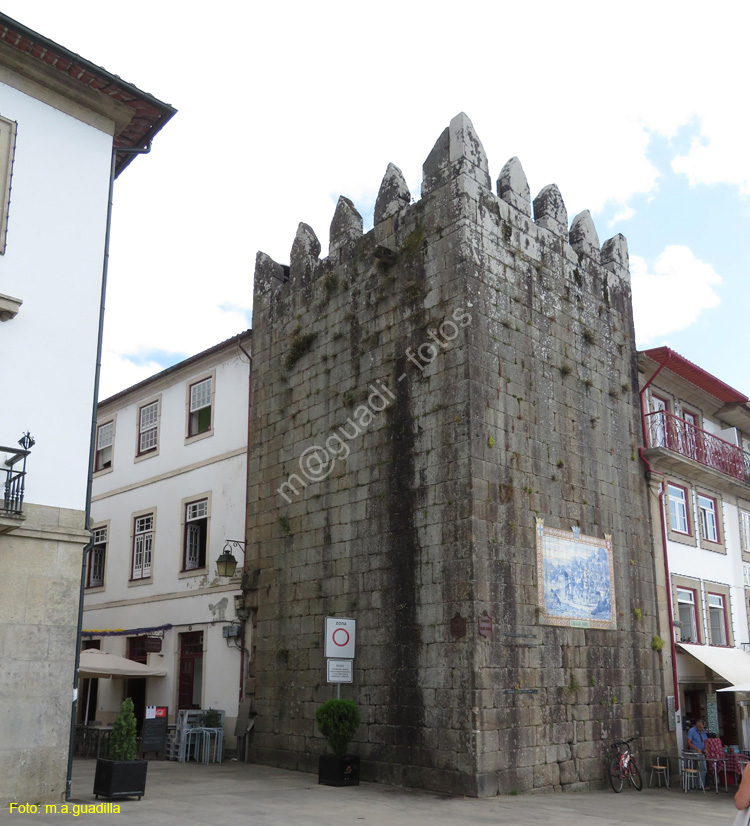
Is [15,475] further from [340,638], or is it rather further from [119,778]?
[340,638]

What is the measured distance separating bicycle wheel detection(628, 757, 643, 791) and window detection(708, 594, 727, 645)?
5293 mm

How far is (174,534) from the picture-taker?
61.3 ft

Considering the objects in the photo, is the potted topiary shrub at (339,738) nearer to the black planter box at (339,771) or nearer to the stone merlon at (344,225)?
the black planter box at (339,771)

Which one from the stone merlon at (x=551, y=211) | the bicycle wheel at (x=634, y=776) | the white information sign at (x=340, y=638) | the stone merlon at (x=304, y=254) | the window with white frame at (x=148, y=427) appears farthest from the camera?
the window with white frame at (x=148, y=427)

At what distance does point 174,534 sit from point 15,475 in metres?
9.16

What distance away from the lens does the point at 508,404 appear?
43.4 feet

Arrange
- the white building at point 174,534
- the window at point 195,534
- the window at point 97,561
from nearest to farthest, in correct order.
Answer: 1. the white building at point 174,534
2. the window at point 195,534
3. the window at point 97,561

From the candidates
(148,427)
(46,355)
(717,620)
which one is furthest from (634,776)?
(148,427)

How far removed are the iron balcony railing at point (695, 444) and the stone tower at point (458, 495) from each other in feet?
3.46

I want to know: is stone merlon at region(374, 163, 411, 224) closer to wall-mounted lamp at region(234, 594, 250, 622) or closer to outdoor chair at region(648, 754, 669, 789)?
wall-mounted lamp at region(234, 594, 250, 622)

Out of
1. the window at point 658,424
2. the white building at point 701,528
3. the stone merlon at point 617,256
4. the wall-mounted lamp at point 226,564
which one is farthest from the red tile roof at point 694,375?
the wall-mounted lamp at point 226,564

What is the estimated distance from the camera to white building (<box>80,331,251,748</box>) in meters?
16.9

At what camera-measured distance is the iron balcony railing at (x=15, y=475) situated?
31.2ft

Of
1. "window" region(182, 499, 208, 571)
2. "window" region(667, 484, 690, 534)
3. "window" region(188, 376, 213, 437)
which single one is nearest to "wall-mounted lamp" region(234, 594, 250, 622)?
"window" region(182, 499, 208, 571)
